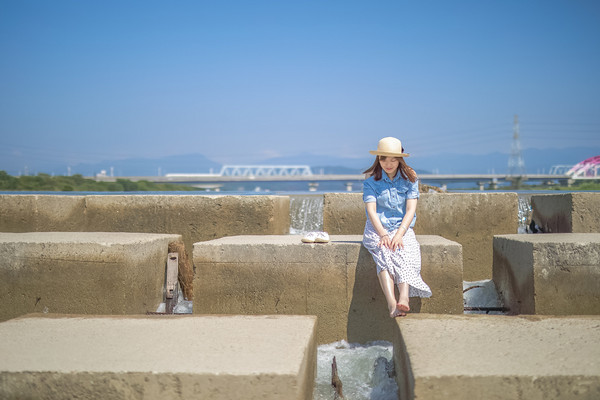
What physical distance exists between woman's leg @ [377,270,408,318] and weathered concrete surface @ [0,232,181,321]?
2376 millimetres

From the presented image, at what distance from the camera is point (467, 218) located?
7371 mm

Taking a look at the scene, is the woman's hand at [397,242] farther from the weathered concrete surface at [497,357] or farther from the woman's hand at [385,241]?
the weathered concrete surface at [497,357]

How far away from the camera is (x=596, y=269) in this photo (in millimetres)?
4629

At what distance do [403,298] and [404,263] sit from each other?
12.9 inches

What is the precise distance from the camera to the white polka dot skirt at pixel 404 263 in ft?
14.1

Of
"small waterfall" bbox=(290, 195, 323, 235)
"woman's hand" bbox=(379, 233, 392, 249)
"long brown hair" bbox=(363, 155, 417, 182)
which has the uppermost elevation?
"long brown hair" bbox=(363, 155, 417, 182)

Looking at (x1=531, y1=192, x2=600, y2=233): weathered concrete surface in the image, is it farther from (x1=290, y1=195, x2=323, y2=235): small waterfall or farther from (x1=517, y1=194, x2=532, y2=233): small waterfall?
(x1=290, y1=195, x2=323, y2=235): small waterfall

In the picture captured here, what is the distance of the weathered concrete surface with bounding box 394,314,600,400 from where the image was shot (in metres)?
2.62

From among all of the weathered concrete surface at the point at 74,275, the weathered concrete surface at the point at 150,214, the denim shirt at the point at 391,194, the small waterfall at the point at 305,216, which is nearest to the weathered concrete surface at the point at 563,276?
the denim shirt at the point at 391,194

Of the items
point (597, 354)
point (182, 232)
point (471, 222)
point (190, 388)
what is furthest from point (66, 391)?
point (471, 222)

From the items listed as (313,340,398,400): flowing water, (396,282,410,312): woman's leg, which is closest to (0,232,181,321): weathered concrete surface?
(313,340,398,400): flowing water

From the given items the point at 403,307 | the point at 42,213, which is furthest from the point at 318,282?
the point at 42,213

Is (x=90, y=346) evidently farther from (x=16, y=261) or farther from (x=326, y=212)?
(x=326, y=212)

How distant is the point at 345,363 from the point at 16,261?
3.33 m
